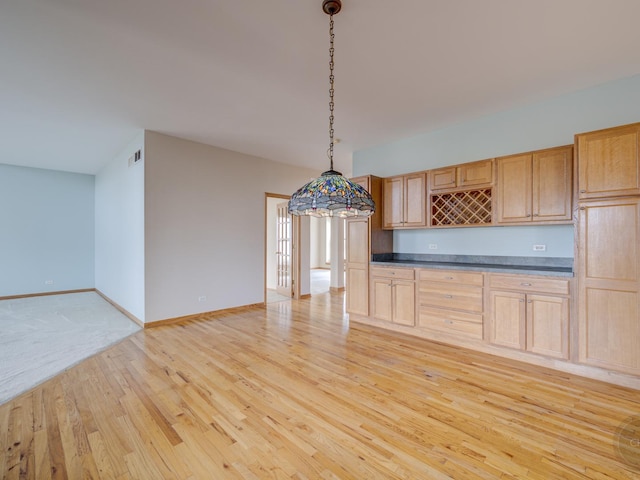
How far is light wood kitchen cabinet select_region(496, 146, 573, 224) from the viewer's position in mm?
3084

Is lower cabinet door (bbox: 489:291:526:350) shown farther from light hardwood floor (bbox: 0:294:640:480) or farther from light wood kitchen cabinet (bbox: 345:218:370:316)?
light wood kitchen cabinet (bbox: 345:218:370:316)

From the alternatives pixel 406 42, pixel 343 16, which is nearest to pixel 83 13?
pixel 343 16

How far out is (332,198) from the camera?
1.93 metres

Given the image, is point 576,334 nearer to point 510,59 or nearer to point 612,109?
point 612,109

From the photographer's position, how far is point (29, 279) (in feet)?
21.5

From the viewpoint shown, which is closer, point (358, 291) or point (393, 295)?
point (393, 295)

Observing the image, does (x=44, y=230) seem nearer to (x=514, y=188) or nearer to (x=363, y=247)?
(x=363, y=247)

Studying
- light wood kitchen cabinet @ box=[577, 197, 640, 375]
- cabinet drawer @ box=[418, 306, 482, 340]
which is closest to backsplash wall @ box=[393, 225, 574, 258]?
light wood kitchen cabinet @ box=[577, 197, 640, 375]

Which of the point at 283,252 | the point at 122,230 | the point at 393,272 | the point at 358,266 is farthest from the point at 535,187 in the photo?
the point at 122,230

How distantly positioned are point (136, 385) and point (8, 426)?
2.60 ft

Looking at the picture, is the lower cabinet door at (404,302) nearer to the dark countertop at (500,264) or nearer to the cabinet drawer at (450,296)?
the cabinet drawer at (450,296)

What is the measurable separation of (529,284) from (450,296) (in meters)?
0.83

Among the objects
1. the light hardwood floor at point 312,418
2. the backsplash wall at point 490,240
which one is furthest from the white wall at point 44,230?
the backsplash wall at point 490,240

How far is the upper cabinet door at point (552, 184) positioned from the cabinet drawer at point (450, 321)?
1.35 metres
